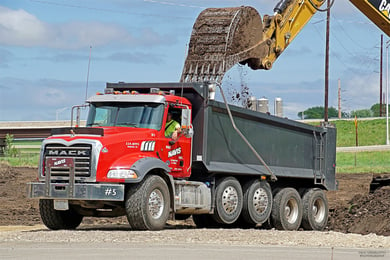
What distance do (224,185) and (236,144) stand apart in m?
1.01

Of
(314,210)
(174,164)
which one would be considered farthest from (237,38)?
(314,210)

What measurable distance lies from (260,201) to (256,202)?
16cm

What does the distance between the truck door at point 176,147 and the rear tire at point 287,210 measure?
10.4 feet

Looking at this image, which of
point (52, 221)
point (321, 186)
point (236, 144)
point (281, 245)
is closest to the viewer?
point (281, 245)

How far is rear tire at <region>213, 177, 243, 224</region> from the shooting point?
56.9 ft

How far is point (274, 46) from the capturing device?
20.1m

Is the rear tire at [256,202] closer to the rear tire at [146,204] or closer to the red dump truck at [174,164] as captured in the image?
the red dump truck at [174,164]

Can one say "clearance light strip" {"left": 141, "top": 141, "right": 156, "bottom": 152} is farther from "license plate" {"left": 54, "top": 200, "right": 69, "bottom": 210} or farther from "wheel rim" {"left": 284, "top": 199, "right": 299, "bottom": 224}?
"wheel rim" {"left": 284, "top": 199, "right": 299, "bottom": 224}

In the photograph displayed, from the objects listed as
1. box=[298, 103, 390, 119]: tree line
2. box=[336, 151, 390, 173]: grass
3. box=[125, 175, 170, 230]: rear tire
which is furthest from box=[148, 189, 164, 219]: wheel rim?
box=[298, 103, 390, 119]: tree line

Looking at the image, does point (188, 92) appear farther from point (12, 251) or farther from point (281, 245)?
point (12, 251)

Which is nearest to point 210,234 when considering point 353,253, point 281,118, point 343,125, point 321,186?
point 353,253

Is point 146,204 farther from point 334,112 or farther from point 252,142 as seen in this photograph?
point 334,112

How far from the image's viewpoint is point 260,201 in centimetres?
1870

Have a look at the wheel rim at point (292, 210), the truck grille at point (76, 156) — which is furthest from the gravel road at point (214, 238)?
the wheel rim at point (292, 210)
